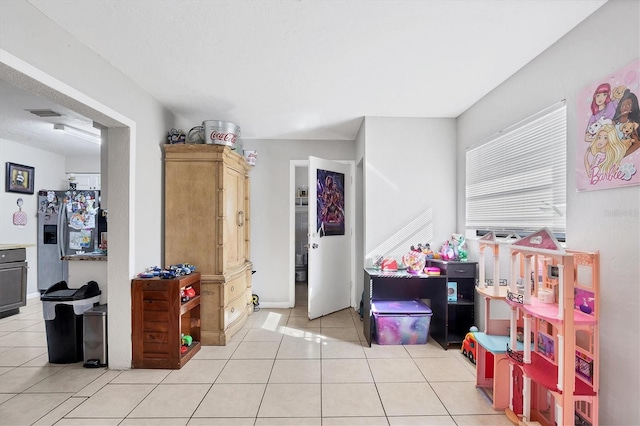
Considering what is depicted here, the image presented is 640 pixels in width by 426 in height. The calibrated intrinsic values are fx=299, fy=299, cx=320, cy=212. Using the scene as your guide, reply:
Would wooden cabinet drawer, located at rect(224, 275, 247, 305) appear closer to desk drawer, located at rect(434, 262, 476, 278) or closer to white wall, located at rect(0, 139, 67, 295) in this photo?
desk drawer, located at rect(434, 262, 476, 278)

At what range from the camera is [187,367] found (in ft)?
8.51

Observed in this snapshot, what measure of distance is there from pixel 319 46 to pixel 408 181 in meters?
1.88

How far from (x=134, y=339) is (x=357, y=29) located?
297cm

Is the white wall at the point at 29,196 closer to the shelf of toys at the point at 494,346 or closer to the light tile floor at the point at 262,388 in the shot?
the light tile floor at the point at 262,388

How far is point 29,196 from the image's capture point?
4.73 meters

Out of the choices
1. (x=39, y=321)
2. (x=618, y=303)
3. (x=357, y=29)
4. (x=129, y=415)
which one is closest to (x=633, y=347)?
(x=618, y=303)

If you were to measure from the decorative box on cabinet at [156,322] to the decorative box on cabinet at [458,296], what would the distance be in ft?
8.16

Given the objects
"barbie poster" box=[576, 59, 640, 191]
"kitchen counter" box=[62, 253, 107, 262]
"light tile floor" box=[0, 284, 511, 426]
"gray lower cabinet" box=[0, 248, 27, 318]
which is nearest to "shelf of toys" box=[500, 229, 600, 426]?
"light tile floor" box=[0, 284, 511, 426]

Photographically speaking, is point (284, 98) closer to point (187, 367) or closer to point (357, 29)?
point (357, 29)

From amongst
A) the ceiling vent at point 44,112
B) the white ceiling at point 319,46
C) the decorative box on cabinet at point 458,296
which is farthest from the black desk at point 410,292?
the ceiling vent at point 44,112

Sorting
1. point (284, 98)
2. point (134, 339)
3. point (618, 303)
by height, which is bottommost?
point (134, 339)

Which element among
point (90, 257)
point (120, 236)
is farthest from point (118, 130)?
point (90, 257)

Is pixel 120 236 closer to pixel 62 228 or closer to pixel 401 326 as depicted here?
pixel 401 326

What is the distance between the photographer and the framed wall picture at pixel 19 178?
4409mm
